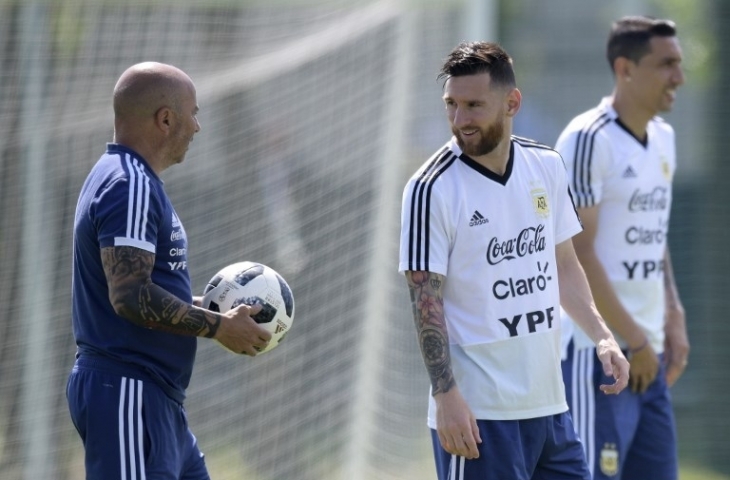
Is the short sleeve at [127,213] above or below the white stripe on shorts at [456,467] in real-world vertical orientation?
above

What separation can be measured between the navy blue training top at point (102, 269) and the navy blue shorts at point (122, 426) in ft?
0.17

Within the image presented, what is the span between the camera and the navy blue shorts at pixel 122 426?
4164 mm

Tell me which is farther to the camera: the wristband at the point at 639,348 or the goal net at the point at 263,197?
the goal net at the point at 263,197

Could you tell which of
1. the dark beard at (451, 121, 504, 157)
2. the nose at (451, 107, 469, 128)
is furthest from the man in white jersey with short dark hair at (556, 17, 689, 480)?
the nose at (451, 107, 469, 128)

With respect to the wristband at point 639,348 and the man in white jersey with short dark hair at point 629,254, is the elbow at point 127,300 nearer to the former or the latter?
the man in white jersey with short dark hair at point 629,254

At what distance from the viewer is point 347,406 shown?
6965 millimetres

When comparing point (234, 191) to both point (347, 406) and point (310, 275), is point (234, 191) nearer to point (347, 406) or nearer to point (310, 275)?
point (310, 275)

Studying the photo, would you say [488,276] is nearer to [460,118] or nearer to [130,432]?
[460,118]

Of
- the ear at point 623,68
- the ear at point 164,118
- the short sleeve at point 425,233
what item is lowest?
the short sleeve at point 425,233

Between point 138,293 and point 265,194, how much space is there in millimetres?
2843

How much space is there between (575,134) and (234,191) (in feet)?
7.00

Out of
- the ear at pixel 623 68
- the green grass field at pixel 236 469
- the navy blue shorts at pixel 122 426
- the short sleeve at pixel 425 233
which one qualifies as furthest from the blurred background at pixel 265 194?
the short sleeve at pixel 425 233

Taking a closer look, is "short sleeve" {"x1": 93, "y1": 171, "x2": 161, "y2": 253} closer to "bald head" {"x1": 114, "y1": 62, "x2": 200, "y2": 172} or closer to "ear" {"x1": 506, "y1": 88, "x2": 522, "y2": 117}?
"bald head" {"x1": 114, "y1": 62, "x2": 200, "y2": 172}

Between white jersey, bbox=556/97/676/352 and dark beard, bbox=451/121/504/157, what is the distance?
1.22m
